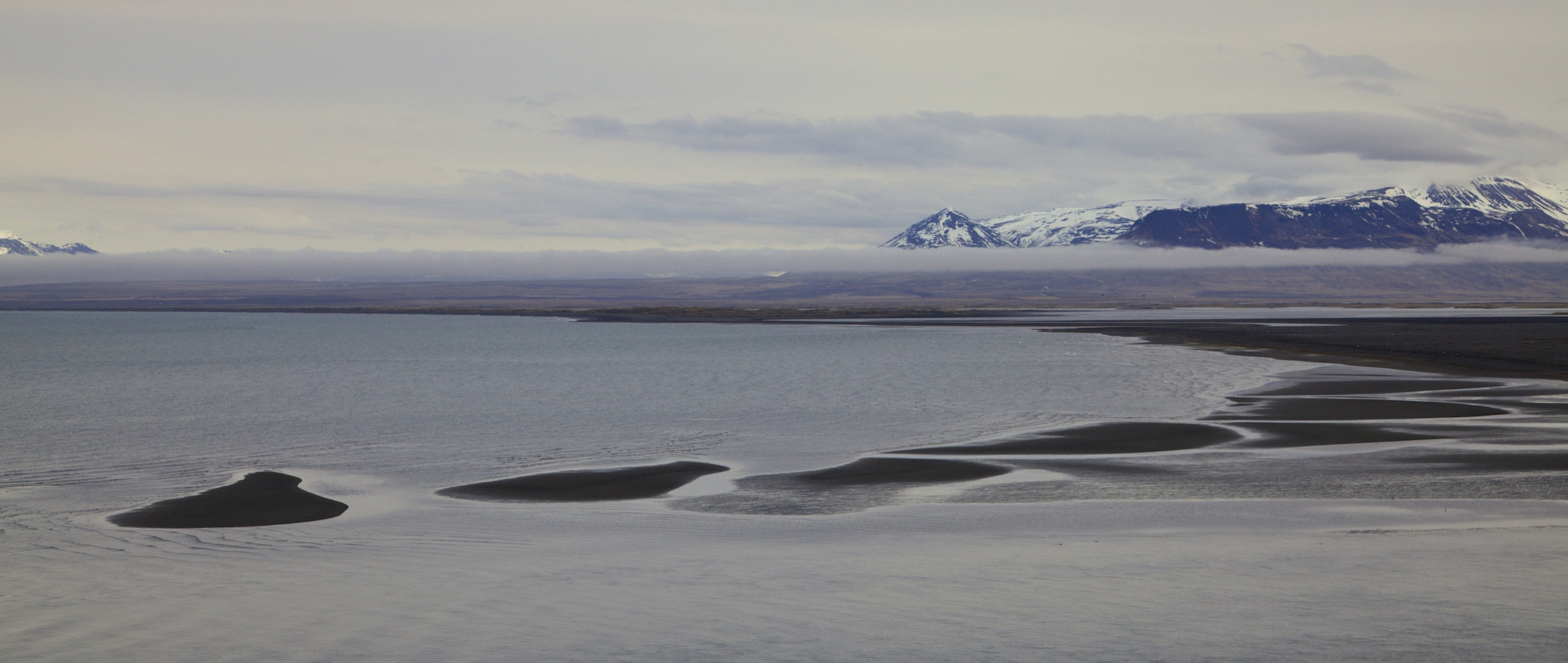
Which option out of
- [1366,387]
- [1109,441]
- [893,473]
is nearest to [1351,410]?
[1366,387]

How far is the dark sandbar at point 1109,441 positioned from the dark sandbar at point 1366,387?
39.2ft

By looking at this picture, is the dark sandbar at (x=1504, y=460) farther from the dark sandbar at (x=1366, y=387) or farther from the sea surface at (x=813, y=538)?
the dark sandbar at (x=1366, y=387)

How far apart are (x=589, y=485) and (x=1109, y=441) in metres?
14.4

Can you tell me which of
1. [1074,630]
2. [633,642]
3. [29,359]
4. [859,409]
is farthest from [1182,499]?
[29,359]

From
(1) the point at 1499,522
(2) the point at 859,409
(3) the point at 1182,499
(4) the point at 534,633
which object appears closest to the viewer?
(4) the point at 534,633

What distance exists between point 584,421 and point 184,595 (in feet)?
78.7

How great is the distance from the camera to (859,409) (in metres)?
40.6

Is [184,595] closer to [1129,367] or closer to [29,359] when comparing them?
[1129,367]

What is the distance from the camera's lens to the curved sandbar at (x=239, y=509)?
19000 mm

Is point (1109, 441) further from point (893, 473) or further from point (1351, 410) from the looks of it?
point (1351, 410)

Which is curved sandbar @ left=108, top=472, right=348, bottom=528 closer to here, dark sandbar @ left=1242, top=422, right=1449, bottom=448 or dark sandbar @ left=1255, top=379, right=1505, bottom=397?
dark sandbar @ left=1242, top=422, right=1449, bottom=448

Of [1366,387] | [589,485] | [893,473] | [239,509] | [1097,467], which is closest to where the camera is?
[239,509]

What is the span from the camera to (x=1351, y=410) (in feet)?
118

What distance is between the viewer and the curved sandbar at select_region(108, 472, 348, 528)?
19.0 meters
